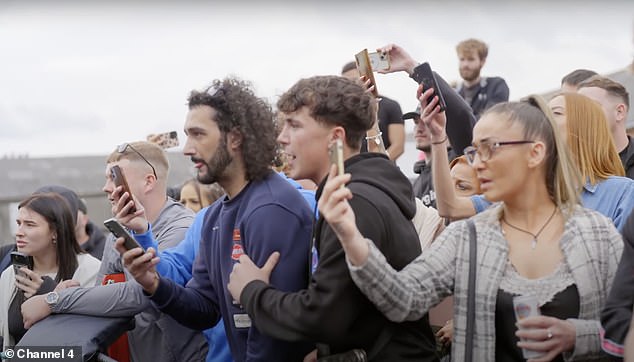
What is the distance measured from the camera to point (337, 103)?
121 inches

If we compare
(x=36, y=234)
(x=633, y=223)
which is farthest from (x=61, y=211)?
(x=633, y=223)

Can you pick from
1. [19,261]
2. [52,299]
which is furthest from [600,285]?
[19,261]

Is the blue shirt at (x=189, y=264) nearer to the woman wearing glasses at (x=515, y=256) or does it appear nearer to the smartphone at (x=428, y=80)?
the smartphone at (x=428, y=80)

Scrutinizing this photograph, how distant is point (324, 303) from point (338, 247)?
21 cm

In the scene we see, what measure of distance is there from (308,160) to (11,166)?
11.6 m

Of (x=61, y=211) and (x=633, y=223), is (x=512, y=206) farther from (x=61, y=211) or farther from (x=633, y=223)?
(x=61, y=211)

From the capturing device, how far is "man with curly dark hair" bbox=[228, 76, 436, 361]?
273cm

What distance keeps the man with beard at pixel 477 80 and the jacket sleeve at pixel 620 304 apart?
551 centimetres

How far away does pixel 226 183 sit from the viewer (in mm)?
3615

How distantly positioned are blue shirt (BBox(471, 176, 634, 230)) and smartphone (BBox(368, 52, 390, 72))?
123 centimetres

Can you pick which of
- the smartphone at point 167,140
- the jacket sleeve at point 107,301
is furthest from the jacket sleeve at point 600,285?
the smartphone at point 167,140

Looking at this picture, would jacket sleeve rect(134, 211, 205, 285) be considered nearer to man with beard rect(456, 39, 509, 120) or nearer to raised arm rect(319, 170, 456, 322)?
raised arm rect(319, 170, 456, 322)

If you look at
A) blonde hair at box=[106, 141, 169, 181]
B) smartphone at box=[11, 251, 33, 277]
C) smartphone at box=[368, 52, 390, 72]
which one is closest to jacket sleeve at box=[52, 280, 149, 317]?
smartphone at box=[11, 251, 33, 277]

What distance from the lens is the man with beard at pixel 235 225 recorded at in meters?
3.20
